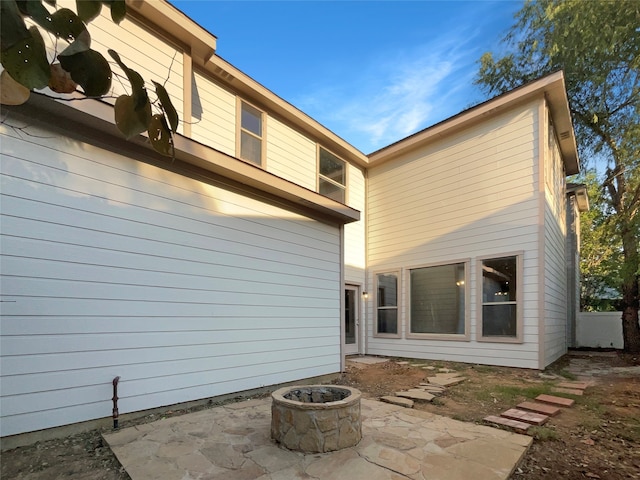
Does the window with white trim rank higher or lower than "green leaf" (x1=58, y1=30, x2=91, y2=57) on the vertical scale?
lower

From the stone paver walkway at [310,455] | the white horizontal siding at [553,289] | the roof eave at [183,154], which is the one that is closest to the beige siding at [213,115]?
the roof eave at [183,154]

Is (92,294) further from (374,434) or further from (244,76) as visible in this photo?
(244,76)

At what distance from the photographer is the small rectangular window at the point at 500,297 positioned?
7148 millimetres

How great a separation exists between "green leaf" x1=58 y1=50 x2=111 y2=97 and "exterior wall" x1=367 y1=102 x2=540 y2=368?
756 centimetres

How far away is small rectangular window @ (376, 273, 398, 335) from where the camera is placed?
9156 mm

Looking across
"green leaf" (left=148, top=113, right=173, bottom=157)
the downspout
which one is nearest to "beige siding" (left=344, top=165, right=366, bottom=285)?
the downspout

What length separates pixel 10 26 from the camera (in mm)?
925

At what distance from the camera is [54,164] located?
11.3ft

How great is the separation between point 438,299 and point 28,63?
838 cm

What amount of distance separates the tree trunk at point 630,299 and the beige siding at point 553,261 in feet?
4.70

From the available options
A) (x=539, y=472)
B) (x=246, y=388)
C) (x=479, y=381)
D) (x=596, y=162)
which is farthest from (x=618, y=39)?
(x=246, y=388)

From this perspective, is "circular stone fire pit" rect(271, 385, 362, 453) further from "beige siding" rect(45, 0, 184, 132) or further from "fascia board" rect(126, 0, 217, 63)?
"fascia board" rect(126, 0, 217, 63)

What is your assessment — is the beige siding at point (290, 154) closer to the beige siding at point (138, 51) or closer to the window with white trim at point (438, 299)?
the beige siding at point (138, 51)

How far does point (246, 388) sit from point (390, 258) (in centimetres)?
552
